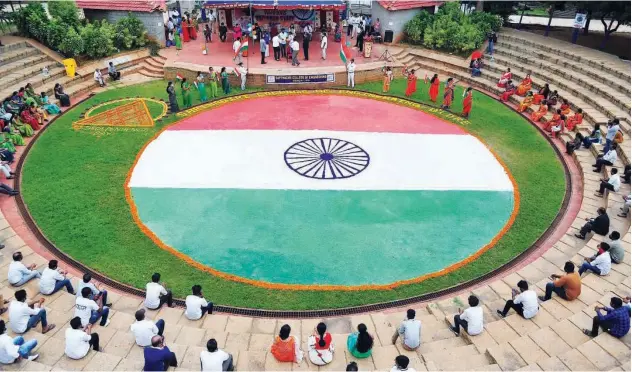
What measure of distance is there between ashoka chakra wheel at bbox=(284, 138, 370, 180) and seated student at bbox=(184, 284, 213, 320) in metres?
7.28

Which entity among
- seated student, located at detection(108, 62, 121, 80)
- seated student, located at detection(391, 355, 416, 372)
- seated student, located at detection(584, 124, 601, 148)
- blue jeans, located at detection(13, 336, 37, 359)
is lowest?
blue jeans, located at detection(13, 336, 37, 359)

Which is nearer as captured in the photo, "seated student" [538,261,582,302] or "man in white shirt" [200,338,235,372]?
"man in white shirt" [200,338,235,372]

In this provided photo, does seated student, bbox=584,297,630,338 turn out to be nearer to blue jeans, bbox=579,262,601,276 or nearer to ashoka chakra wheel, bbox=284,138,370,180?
blue jeans, bbox=579,262,601,276

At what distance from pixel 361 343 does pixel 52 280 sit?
728 centimetres

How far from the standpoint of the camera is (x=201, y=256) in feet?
43.8

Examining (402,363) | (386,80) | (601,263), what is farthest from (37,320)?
(386,80)

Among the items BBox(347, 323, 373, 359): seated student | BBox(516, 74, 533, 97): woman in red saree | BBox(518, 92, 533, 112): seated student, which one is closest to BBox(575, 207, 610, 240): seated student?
BBox(347, 323, 373, 359): seated student

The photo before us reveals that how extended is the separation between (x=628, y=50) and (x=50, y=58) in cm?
3076

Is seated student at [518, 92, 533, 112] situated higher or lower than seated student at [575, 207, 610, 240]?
higher

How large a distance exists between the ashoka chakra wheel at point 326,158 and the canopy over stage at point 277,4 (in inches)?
489

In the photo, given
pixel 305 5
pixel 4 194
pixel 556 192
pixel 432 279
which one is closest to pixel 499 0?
pixel 305 5

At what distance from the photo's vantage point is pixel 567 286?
36.0 ft

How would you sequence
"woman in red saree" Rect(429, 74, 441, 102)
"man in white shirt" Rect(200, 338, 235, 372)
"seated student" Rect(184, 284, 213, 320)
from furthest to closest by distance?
"woman in red saree" Rect(429, 74, 441, 102) → "seated student" Rect(184, 284, 213, 320) → "man in white shirt" Rect(200, 338, 235, 372)

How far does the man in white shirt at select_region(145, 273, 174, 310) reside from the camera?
431 inches
